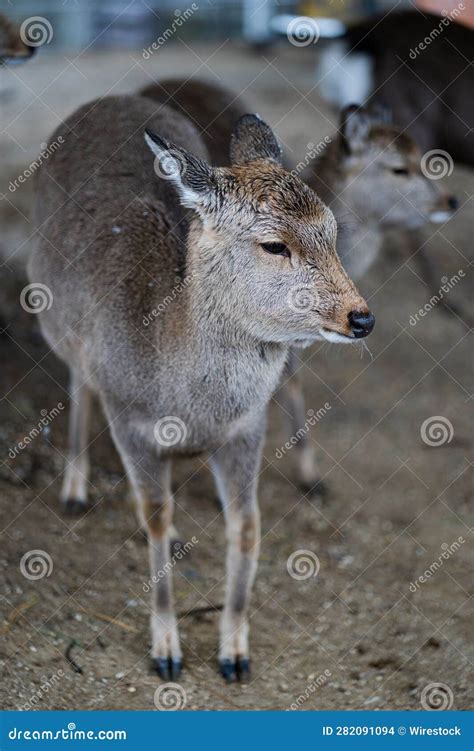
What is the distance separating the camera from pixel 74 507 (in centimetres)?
579

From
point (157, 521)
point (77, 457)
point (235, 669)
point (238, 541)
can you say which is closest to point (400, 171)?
point (77, 457)

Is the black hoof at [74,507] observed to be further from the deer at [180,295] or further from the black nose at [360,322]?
the black nose at [360,322]

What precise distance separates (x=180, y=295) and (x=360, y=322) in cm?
81

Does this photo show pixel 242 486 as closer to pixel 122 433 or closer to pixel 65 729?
pixel 122 433

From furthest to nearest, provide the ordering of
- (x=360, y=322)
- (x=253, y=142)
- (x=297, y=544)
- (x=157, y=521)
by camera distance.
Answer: (x=297, y=544), (x=157, y=521), (x=253, y=142), (x=360, y=322)

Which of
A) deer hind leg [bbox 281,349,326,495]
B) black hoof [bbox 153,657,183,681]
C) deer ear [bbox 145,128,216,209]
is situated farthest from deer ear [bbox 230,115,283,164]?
black hoof [bbox 153,657,183,681]

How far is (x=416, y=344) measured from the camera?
782 centimetres

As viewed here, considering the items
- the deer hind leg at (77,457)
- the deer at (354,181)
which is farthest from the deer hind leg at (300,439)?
the deer hind leg at (77,457)

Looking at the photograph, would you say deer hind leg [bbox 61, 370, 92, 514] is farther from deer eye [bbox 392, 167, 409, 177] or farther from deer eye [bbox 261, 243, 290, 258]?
deer eye [bbox 392, 167, 409, 177]

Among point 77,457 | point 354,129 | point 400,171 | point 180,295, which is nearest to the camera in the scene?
point 180,295

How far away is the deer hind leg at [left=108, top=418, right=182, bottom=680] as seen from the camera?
178 inches

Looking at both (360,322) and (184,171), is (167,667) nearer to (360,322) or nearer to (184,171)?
(360,322)

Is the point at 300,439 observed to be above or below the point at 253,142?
below

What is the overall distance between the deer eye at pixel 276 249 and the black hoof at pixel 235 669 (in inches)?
74.6
